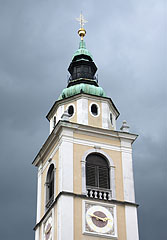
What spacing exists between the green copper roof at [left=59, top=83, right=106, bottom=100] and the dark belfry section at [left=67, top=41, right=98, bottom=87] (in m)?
1.00

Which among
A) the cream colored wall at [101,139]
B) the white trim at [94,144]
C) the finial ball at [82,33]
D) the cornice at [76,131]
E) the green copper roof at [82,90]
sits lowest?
the white trim at [94,144]

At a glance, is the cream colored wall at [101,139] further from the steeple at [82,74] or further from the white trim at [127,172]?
the steeple at [82,74]

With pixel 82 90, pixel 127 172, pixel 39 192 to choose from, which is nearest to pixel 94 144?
pixel 127 172

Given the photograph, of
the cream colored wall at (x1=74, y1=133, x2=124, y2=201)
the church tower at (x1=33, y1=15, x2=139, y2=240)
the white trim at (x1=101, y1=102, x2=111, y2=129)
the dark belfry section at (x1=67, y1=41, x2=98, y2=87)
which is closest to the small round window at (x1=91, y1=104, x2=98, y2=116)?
the church tower at (x1=33, y1=15, x2=139, y2=240)

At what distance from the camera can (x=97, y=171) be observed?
34.0 meters

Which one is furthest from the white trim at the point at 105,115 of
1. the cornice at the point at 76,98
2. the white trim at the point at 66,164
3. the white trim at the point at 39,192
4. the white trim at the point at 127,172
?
the white trim at the point at 39,192

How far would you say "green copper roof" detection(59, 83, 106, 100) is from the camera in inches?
1485

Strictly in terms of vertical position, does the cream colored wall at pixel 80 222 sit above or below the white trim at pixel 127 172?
below

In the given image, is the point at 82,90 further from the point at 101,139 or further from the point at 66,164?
the point at 66,164

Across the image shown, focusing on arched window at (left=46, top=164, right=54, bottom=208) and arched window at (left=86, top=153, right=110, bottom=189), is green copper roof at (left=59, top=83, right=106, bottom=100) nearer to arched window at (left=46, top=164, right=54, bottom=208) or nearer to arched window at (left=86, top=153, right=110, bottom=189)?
arched window at (left=86, top=153, right=110, bottom=189)

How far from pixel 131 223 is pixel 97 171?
3.64 m

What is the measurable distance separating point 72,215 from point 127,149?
6.36 metres

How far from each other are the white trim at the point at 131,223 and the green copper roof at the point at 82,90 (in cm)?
835

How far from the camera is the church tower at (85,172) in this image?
3161 centimetres
